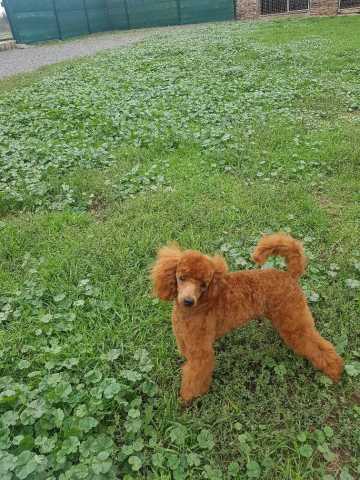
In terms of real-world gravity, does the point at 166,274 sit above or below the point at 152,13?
above

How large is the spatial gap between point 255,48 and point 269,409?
11040mm

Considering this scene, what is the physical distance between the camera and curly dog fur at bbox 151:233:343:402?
1938mm

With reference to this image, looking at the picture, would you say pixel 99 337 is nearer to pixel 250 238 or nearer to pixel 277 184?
pixel 250 238

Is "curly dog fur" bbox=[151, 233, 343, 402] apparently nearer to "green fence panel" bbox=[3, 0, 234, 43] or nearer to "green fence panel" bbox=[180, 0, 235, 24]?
"green fence panel" bbox=[3, 0, 234, 43]

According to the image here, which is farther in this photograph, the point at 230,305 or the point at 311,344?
the point at 311,344

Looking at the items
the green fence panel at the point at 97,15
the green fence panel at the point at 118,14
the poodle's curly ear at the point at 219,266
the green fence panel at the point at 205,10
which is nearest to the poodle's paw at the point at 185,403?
the poodle's curly ear at the point at 219,266

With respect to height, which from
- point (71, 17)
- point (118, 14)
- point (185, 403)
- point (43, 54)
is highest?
point (71, 17)

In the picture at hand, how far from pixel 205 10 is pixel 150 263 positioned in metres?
20.3

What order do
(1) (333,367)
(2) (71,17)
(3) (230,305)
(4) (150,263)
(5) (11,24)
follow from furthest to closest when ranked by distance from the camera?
(2) (71,17)
(5) (11,24)
(4) (150,263)
(1) (333,367)
(3) (230,305)

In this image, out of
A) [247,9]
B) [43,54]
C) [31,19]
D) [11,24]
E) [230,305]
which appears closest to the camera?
[230,305]

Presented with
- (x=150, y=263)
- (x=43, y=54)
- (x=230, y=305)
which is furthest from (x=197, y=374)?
(x=43, y=54)

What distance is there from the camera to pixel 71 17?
19266 millimetres

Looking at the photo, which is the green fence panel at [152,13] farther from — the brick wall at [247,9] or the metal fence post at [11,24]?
the metal fence post at [11,24]

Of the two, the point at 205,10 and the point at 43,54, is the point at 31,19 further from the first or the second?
the point at 205,10
